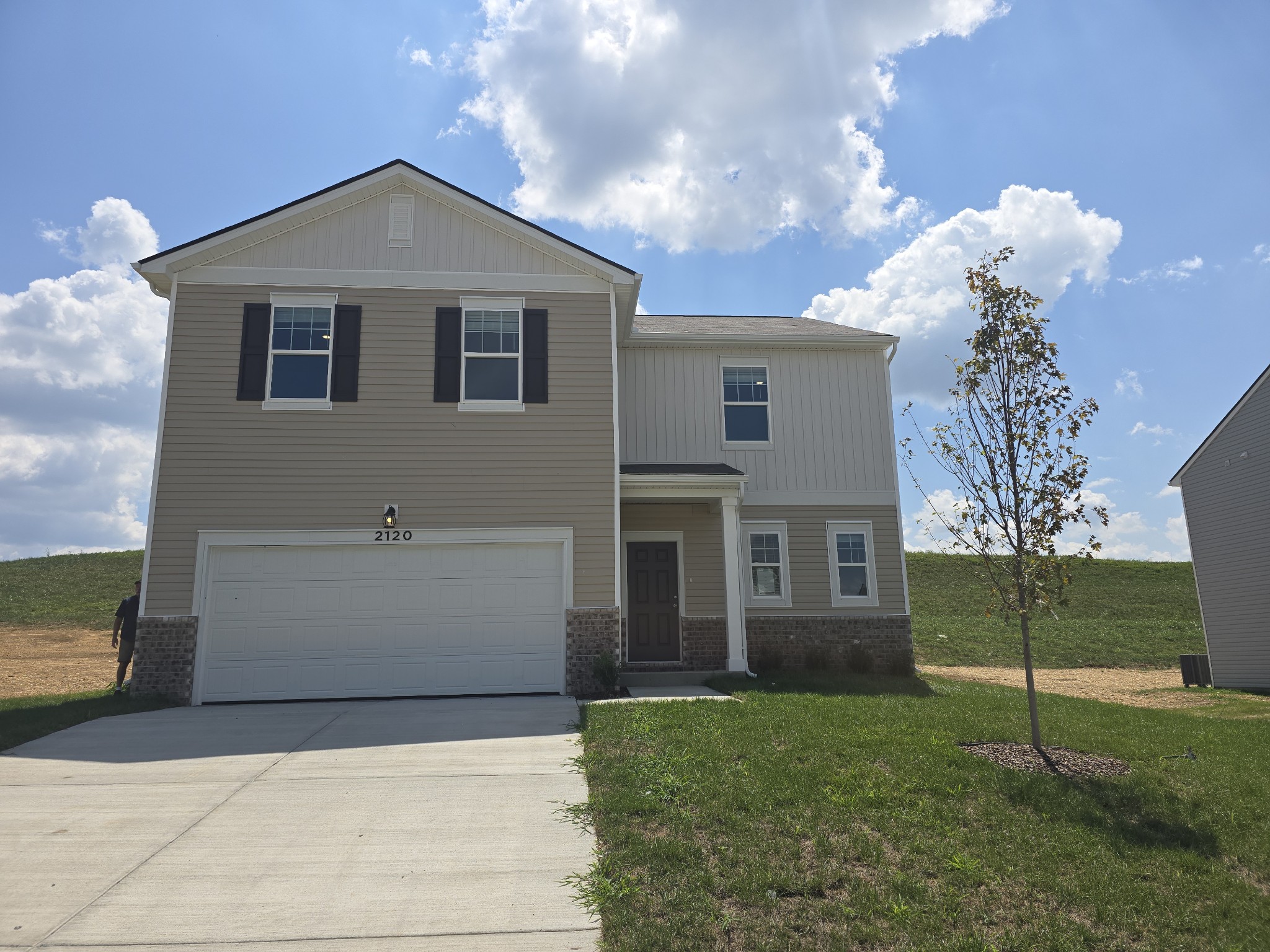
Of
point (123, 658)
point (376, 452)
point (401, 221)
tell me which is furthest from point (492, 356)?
point (123, 658)

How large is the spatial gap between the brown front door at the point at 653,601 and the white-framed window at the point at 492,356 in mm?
3723

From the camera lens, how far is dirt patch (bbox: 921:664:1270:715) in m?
13.8

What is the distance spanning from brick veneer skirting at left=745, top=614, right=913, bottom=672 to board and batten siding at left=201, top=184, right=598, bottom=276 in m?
6.93

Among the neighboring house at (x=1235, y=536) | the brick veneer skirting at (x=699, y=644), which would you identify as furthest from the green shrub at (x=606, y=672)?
the neighboring house at (x=1235, y=536)

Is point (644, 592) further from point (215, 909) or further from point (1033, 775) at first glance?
point (215, 909)

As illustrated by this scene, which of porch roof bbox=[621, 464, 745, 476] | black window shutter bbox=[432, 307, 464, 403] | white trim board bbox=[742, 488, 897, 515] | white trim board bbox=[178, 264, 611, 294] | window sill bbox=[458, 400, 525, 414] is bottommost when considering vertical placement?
white trim board bbox=[742, 488, 897, 515]

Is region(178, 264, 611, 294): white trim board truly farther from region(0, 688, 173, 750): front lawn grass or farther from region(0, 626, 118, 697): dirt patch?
region(0, 626, 118, 697): dirt patch

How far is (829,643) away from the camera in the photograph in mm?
14234

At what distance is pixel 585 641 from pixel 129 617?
21.9 ft

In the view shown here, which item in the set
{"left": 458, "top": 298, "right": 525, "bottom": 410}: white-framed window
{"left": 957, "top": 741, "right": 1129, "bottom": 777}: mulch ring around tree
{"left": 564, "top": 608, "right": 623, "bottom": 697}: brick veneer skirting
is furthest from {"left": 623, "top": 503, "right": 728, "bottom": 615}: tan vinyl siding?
{"left": 957, "top": 741, "right": 1129, "bottom": 777}: mulch ring around tree

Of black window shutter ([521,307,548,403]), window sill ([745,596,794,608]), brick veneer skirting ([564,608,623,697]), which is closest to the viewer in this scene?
brick veneer skirting ([564,608,623,697])

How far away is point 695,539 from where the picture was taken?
13945 millimetres

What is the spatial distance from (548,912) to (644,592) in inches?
391

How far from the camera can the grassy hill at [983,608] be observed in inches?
882
